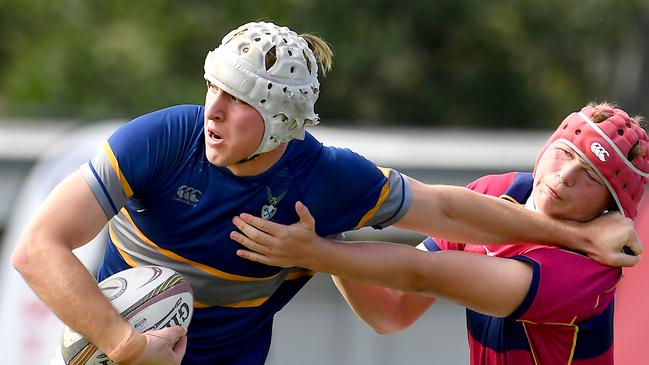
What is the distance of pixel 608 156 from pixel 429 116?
13.2 m

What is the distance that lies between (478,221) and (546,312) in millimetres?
419

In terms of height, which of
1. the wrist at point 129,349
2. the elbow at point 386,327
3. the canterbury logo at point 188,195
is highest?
the canterbury logo at point 188,195

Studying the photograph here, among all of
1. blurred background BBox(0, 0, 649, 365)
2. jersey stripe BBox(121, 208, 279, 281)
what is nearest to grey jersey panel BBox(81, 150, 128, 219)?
jersey stripe BBox(121, 208, 279, 281)

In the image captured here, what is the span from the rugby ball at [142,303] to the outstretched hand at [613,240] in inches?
59.3

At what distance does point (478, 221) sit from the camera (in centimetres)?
497

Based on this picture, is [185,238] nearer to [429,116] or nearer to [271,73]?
[271,73]

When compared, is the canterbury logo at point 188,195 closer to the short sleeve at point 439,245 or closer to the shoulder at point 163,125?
the shoulder at point 163,125

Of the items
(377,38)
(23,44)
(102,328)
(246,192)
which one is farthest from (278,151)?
(23,44)

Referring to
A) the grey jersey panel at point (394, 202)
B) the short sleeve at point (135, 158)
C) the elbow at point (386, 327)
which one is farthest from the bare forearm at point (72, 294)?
the elbow at point (386, 327)

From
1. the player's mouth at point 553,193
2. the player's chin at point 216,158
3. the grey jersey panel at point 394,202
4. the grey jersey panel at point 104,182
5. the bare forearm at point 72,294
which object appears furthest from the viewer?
the player's mouth at point 553,193

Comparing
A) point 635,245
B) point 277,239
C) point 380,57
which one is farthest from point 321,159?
point 380,57

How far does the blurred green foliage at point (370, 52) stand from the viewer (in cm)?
1723

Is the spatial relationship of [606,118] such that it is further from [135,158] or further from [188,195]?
[135,158]

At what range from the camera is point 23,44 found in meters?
18.6
